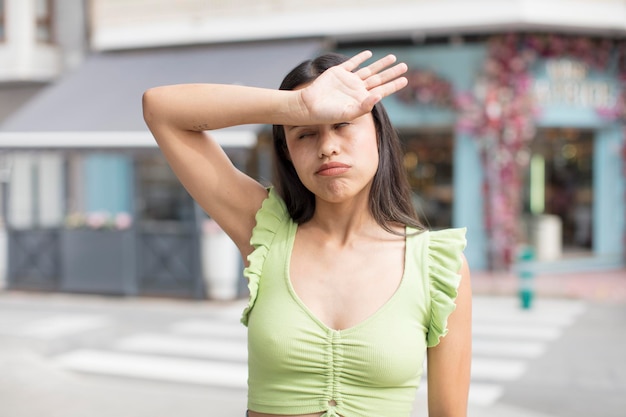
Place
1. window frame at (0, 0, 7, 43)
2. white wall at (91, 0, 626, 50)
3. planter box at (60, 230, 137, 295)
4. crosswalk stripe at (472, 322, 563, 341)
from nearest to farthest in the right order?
crosswalk stripe at (472, 322, 563, 341) → planter box at (60, 230, 137, 295) → white wall at (91, 0, 626, 50) → window frame at (0, 0, 7, 43)

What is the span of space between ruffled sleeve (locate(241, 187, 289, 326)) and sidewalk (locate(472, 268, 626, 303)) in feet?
32.4

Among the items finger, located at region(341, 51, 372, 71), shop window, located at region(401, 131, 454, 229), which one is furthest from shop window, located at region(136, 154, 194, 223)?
finger, located at region(341, 51, 372, 71)

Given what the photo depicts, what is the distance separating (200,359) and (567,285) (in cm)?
684

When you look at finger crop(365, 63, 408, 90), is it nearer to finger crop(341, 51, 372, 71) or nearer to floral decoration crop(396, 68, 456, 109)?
finger crop(341, 51, 372, 71)

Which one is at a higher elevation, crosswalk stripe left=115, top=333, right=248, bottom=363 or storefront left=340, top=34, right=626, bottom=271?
storefront left=340, top=34, right=626, bottom=271

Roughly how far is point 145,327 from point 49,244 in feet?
12.6

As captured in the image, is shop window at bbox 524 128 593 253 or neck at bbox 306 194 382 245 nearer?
neck at bbox 306 194 382 245

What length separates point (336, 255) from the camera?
5.94 ft

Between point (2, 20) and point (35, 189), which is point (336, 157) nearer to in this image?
point (2, 20)

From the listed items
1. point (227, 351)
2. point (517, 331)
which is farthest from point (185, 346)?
point (517, 331)

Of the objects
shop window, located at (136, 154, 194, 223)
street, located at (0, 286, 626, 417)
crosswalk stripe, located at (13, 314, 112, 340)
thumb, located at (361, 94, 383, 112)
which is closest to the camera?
thumb, located at (361, 94, 383, 112)

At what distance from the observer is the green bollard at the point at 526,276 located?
9.73 m

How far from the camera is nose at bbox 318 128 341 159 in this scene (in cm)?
169

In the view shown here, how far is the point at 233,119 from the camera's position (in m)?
1.79
